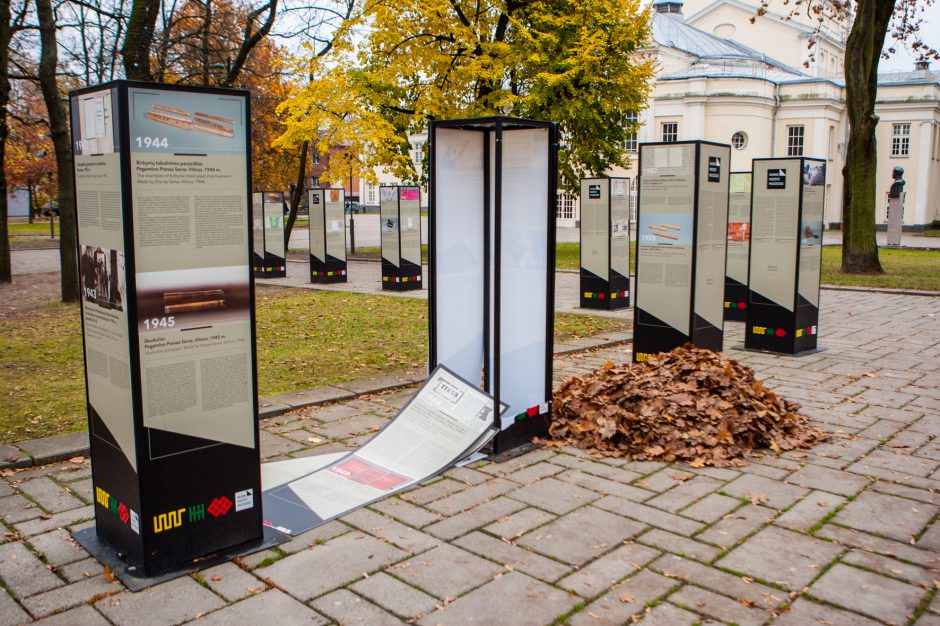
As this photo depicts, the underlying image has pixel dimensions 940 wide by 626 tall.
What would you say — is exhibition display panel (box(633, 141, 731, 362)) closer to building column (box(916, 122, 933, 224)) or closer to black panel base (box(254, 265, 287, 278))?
black panel base (box(254, 265, 287, 278))

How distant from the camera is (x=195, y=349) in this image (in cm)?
405

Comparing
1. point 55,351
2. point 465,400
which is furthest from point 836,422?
point 55,351

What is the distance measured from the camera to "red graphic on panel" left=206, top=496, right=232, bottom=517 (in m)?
4.22

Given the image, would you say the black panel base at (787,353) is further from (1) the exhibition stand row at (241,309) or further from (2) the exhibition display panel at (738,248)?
(2) the exhibition display panel at (738,248)

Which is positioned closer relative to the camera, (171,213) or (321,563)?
(171,213)

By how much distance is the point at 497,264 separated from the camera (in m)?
5.75

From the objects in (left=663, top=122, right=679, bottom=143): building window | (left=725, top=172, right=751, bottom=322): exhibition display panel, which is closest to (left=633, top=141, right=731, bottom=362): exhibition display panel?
(left=725, top=172, right=751, bottom=322): exhibition display panel

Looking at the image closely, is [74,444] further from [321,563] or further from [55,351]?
[55,351]

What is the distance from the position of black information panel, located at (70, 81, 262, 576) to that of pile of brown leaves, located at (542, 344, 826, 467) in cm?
285

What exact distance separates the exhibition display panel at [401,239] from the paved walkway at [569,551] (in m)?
11.9

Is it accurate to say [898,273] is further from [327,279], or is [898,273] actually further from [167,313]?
[167,313]

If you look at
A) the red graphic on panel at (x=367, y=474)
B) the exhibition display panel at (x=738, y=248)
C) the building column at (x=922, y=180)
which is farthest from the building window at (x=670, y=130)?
the red graphic on panel at (x=367, y=474)

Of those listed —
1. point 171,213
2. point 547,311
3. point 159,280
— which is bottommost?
point 547,311

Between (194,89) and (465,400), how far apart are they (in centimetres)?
298
